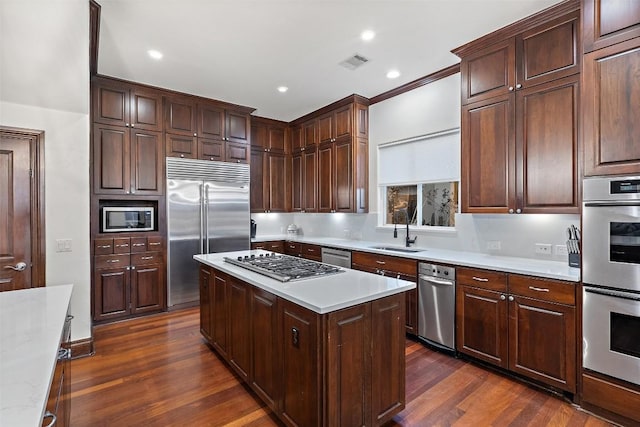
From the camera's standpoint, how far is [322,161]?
203 inches

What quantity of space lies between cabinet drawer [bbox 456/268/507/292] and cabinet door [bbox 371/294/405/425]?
42.9 inches

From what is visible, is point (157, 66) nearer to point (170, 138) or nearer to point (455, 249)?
point (170, 138)

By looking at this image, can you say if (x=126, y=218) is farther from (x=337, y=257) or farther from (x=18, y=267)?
(x=337, y=257)

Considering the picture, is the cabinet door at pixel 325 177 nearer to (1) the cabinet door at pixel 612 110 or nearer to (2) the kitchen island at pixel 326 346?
(2) the kitchen island at pixel 326 346

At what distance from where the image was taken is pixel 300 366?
1.81m

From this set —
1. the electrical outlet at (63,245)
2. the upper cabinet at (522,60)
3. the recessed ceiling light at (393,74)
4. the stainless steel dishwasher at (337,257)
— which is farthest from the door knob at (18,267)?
the upper cabinet at (522,60)

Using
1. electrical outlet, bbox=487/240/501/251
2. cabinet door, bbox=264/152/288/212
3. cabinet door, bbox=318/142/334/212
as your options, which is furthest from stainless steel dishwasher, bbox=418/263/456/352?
cabinet door, bbox=264/152/288/212

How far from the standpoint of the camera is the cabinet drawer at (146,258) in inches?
162

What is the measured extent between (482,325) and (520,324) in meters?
0.31

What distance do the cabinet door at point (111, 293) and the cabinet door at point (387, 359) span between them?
353cm

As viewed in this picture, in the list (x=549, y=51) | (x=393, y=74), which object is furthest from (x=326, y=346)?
(x=393, y=74)

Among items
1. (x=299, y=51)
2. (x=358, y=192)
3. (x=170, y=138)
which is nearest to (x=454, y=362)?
(x=358, y=192)

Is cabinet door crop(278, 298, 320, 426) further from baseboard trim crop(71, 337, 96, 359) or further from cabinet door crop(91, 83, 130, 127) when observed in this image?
cabinet door crop(91, 83, 130, 127)

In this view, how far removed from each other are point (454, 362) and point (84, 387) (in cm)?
317
